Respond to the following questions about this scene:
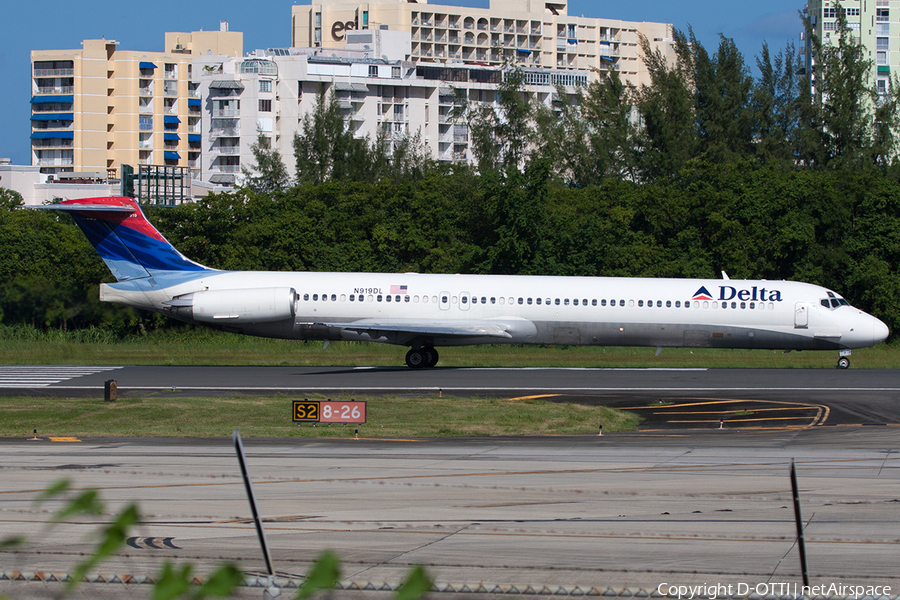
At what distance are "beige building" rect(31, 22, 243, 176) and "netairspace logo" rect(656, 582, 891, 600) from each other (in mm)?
138738

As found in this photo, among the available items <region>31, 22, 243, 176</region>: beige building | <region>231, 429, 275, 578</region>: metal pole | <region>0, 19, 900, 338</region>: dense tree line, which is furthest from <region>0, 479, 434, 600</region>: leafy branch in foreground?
<region>31, 22, 243, 176</region>: beige building

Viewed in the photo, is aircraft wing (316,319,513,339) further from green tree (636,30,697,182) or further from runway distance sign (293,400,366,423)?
green tree (636,30,697,182)

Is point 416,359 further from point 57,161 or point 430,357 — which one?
point 57,161

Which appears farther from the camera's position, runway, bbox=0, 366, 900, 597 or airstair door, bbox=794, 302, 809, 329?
airstair door, bbox=794, 302, 809, 329

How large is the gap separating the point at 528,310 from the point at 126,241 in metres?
13.0

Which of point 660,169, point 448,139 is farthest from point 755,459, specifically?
point 448,139

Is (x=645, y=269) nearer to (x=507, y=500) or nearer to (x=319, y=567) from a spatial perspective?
(x=507, y=500)

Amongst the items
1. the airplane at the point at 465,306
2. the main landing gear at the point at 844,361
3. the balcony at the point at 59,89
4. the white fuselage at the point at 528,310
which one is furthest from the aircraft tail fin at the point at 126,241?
the balcony at the point at 59,89

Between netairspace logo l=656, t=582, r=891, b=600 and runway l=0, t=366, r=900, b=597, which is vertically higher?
netairspace logo l=656, t=582, r=891, b=600

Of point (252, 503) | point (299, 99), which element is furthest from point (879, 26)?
point (252, 503)

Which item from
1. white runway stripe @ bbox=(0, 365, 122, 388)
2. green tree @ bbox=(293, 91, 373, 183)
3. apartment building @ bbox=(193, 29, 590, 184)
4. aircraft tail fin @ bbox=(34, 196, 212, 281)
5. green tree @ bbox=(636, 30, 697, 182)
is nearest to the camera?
white runway stripe @ bbox=(0, 365, 122, 388)

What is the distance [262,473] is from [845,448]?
9.55 meters

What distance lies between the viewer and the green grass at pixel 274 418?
18.0 meters

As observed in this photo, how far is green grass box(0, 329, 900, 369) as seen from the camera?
107ft
